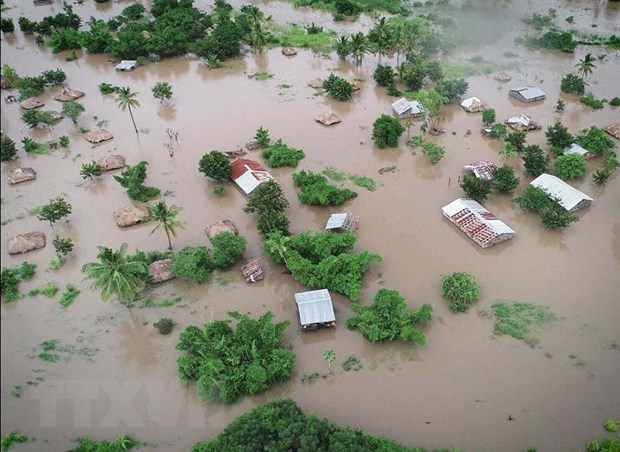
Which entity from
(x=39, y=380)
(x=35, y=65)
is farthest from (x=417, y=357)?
(x=35, y=65)

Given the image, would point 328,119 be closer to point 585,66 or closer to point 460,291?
point 460,291

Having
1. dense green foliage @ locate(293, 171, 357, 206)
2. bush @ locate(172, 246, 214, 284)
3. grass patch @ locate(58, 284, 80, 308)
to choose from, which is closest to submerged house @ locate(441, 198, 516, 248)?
dense green foliage @ locate(293, 171, 357, 206)

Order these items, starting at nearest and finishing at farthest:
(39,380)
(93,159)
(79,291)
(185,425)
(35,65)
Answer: (185,425) < (39,380) < (79,291) < (93,159) < (35,65)

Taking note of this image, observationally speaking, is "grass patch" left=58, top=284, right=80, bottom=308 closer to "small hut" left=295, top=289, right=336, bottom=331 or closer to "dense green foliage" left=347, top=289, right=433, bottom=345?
"small hut" left=295, top=289, right=336, bottom=331

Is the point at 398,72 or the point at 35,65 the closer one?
the point at 398,72

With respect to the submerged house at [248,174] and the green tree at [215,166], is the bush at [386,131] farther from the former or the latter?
the green tree at [215,166]

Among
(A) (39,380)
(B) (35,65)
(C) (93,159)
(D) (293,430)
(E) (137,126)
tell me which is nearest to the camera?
(D) (293,430)

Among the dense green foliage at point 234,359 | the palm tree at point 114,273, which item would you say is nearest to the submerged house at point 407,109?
the dense green foliage at point 234,359

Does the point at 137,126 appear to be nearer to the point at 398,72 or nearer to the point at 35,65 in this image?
the point at 35,65
